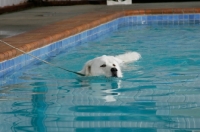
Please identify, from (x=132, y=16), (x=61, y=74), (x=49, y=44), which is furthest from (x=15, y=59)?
(x=132, y=16)

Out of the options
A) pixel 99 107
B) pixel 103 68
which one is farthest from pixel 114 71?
pixel 99 107

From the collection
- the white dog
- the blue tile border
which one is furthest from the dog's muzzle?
the blue tile border

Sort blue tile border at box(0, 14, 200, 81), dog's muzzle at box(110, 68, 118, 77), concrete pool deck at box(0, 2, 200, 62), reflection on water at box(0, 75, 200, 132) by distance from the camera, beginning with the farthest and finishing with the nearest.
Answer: concrete pool deck at box(0, 2, 200, 62) → blue tile border at box(0, 14, 200, 81) → dog's muzzle at box(110, 68, 118, 77) → reflection on water at box(0, 75, 200, 132)

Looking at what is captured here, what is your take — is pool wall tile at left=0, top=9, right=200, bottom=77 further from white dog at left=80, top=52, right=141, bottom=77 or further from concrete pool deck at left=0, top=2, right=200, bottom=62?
white dog at left=80, top=52, right=141, bottom=77

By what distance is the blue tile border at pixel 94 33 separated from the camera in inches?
281

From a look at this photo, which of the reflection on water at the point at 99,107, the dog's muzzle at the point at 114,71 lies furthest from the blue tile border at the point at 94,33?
the dog's muzzle at the point at 114,71

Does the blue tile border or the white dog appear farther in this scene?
the blue tile border

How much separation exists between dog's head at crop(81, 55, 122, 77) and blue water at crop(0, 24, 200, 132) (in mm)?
62

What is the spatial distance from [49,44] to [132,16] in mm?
4864

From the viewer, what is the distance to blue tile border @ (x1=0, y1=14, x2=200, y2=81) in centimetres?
713

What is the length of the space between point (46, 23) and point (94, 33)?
0.99 metres

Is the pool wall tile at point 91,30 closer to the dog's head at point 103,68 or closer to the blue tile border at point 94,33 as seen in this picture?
the blue tile border at point 94,33

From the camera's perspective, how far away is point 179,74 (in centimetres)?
667

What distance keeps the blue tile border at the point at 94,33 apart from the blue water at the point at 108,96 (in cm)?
12
